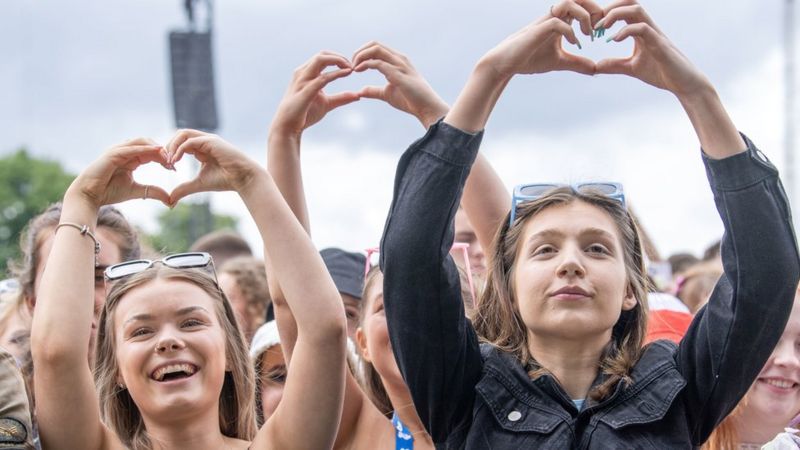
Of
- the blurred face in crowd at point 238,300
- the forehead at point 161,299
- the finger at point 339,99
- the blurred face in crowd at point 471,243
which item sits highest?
the finger at point 339,99

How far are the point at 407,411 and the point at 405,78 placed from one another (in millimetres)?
1014

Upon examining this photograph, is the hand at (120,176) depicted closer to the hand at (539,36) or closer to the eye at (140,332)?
the eye at (140,332)

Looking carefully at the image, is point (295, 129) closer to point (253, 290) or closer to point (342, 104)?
point (342, 104)

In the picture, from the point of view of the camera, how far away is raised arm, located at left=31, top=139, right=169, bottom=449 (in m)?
2.80

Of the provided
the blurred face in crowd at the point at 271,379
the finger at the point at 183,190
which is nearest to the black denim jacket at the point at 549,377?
the finger at the point at 183,190

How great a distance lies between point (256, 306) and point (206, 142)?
110 inches

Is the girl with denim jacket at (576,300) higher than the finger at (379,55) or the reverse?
the reverse

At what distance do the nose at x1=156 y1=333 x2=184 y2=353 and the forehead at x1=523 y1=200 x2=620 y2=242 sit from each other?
95 cm

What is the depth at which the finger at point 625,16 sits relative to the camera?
8.93 feet

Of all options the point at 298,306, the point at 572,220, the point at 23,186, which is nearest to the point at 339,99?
the point at 298,306

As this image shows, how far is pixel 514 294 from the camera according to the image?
3014mm

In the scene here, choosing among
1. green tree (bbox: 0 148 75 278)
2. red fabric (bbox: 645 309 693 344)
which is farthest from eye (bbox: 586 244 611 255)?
green tree (bbox: 0 148 75 278)

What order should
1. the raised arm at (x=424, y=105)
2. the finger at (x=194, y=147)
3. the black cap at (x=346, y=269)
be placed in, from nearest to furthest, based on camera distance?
the finger at (x=194, y=147), the raised arm at (x=424, y=105), the black cap at (x=346, y=269)

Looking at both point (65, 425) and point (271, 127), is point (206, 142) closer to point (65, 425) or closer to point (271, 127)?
point (271, 127)
